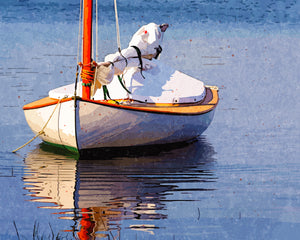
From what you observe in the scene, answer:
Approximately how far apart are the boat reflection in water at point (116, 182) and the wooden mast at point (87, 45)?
5.21 ft

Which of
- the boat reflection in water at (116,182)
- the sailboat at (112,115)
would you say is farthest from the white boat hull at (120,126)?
the boat reflection in water at (116,182)

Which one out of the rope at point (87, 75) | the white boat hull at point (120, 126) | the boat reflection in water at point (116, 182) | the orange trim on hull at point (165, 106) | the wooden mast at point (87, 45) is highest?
the wooden mast at point (87, 45)

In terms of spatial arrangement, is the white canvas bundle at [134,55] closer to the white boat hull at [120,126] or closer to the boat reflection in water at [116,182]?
the white boat hull at [120,126]

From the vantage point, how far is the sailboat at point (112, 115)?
1712 centimetres

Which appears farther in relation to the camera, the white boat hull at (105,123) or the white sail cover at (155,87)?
the white sail cover at (155,87)

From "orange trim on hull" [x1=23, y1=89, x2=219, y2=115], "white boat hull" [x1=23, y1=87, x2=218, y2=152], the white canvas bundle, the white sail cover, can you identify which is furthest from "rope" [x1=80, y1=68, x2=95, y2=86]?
the white sail cover

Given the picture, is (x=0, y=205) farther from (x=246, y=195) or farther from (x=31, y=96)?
(x=31, y=96)

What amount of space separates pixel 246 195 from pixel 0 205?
4.42m

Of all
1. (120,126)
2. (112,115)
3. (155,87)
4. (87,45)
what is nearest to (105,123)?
(112,115)

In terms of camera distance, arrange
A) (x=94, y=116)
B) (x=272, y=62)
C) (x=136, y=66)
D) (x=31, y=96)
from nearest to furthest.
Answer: (x=94, y=116) < (x=136, y=66) < (x=31, y=96) < (x=272, y=62)

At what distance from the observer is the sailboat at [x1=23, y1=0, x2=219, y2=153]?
17.1 metres

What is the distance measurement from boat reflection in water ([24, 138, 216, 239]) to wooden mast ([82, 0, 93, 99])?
1587mm

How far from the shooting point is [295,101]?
93.9ft

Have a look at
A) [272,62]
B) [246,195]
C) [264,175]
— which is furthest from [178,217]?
[272,62]
